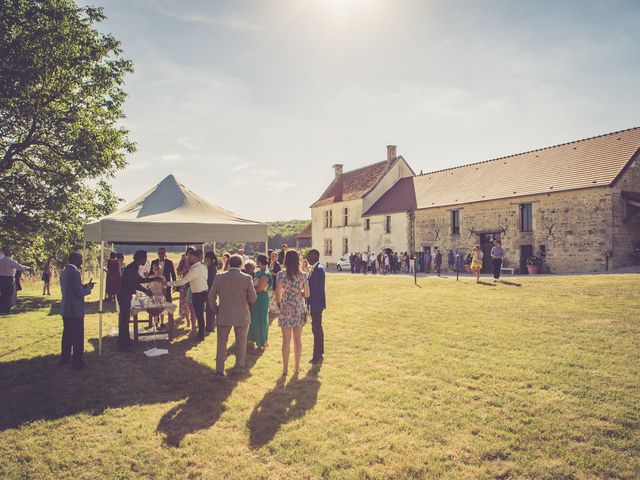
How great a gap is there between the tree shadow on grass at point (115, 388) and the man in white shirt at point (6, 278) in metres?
6.44

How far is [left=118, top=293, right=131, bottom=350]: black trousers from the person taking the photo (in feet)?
25.6

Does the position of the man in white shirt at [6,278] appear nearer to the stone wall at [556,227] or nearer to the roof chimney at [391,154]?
the stone wall at [556,227]

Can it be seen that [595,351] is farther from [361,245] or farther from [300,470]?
[361,245]

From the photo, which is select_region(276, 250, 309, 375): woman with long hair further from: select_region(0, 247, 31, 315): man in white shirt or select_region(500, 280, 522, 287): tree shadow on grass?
select_region(500, 280, 522, 287): tree shadow on grass

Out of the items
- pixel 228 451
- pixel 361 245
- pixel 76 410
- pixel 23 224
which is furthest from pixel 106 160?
pixel 361 245

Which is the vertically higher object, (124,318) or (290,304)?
(290,304)

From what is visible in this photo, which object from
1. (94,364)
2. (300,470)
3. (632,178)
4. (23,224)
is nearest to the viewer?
(300,470)

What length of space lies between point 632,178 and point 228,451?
25906mm

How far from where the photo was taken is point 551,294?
43.3 feet

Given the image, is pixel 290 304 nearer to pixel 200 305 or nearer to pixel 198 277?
pixel 198 277

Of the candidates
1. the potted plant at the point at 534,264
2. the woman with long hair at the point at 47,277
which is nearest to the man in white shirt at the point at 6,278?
the woman with long hair at the point at 47,277

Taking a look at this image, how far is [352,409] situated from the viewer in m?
5.04

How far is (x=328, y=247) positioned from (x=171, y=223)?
3341cm

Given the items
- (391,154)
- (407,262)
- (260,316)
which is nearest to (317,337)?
(260,316)
